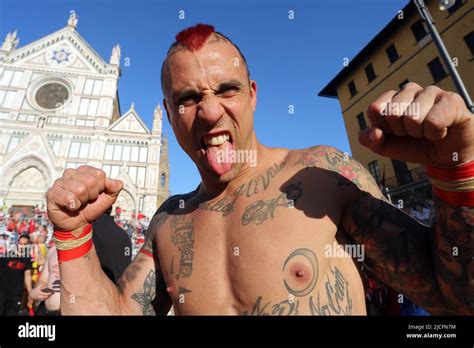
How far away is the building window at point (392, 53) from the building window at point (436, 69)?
2600 millimetres

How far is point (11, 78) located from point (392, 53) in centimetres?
4131

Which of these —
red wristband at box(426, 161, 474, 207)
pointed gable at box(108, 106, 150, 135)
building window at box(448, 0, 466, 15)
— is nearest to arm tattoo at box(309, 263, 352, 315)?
red wristband at box(426, 161, 474, 207)

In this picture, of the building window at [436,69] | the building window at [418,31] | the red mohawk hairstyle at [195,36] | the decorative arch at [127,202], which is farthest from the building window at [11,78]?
the building window at [436,69]

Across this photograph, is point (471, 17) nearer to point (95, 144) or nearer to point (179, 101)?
point (179, 101)

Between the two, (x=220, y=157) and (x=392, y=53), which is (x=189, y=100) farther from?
(x=392, y=53)

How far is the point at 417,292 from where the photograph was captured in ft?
4.02

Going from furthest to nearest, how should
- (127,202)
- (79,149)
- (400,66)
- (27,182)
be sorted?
(79,149) → (127,202) → (27,182) → (400,66)

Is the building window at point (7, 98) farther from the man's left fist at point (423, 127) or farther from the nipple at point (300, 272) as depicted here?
the man's left fist at point (423, 127)

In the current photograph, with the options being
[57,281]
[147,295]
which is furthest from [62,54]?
[147,295]

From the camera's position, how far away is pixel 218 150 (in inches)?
63.1

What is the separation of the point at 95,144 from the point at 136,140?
4.57 m

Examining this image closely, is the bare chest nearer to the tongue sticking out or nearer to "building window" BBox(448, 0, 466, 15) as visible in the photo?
the tongue sticking out

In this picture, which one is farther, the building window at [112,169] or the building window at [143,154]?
the building window at [143,154]

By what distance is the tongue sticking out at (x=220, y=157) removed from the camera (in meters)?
1.61
